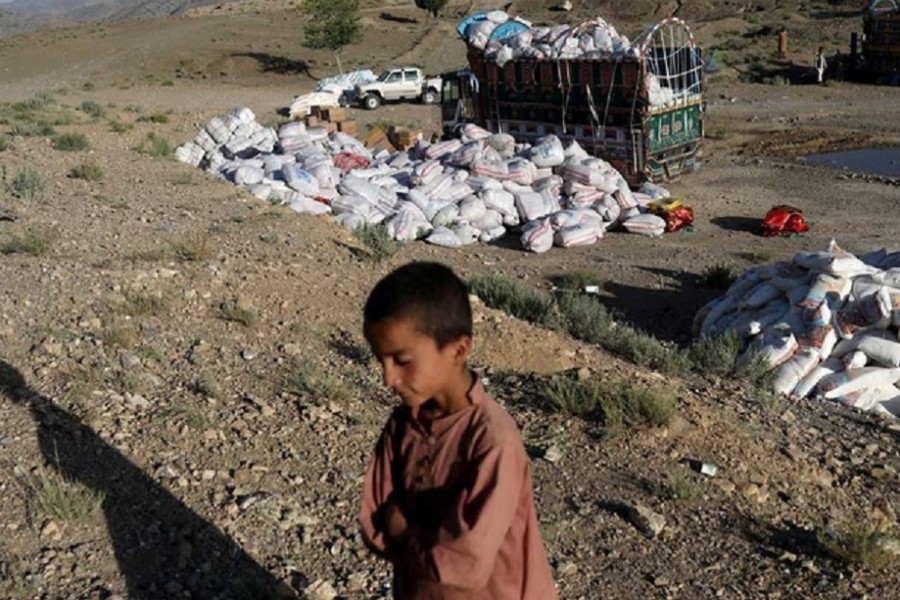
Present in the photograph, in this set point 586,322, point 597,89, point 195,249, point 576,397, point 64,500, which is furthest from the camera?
point 597,89

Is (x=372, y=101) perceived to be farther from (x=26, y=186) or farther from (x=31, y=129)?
(x=26, y=186)

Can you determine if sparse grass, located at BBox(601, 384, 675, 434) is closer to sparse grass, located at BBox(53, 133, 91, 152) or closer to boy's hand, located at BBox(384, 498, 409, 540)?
boy's hand, located at BBox(384, 498, 409, 540)

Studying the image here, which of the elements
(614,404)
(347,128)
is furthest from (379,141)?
(614,404)

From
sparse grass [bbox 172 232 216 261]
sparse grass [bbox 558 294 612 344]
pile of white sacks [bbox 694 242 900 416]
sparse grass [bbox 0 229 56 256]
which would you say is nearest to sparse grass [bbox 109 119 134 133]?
sparse grass [bbox 172 232 216 261]

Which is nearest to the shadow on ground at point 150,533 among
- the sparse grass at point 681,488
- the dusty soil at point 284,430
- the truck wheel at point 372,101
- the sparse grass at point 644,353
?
the dusty soil at point 284,430

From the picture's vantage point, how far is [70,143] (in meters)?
14.8

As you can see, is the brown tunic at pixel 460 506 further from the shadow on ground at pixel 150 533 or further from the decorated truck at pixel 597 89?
the decorated truck at pixel 597 89

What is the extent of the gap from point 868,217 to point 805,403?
8.09 m

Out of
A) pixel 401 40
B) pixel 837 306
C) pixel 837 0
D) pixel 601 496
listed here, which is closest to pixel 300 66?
pixel 401 40

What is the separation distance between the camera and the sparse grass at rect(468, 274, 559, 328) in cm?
851

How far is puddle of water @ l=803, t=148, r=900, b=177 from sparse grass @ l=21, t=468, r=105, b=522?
16.2 meters

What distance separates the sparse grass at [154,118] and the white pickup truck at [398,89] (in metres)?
8.17

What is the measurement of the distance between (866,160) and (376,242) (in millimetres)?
12187

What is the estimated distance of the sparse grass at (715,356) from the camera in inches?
283
